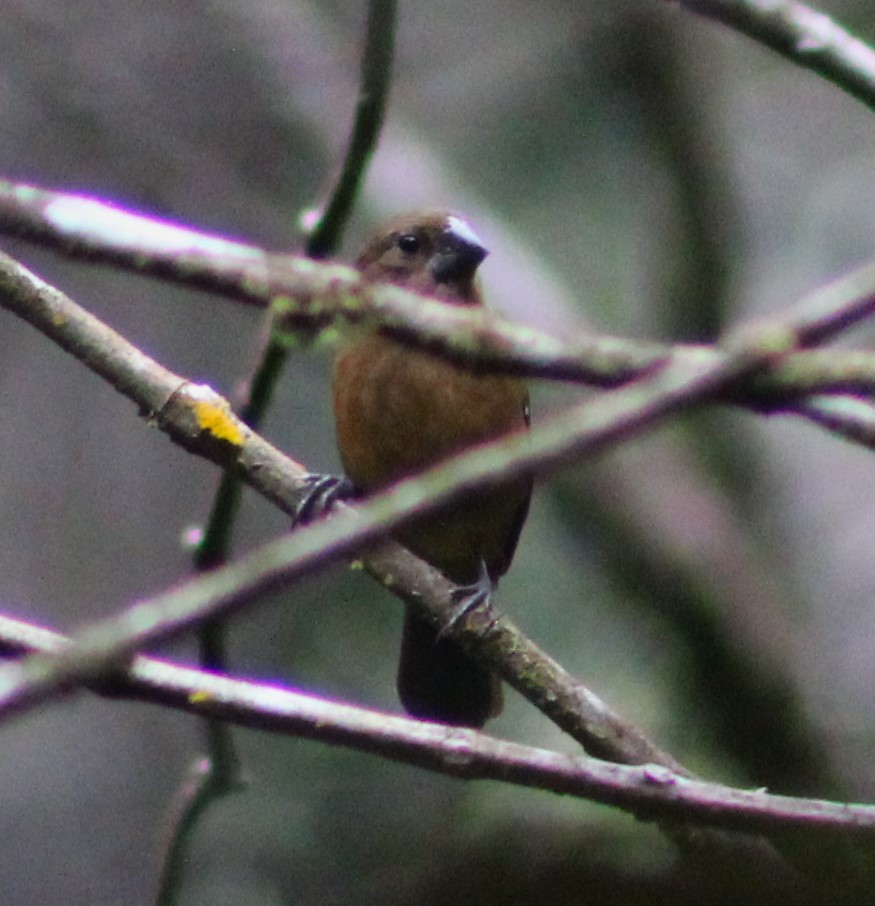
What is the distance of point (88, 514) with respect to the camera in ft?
19.0

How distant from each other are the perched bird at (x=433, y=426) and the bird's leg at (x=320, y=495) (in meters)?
0.10

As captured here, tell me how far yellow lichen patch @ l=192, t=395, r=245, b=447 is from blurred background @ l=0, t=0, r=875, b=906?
63.6 inches

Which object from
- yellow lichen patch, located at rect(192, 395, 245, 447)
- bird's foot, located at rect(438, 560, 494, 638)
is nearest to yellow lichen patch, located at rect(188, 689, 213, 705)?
yellow lichen patch, located at rect(192, 395, 245, 447)

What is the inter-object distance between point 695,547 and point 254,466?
2.12 metres

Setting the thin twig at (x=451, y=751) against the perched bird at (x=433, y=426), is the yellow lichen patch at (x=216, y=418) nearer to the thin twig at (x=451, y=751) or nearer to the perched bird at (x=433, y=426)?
the thin twig at (x=451, y=751)

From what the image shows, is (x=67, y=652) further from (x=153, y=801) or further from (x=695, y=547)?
(x=153, y=801)

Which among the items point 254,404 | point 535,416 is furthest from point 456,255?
point 535,416

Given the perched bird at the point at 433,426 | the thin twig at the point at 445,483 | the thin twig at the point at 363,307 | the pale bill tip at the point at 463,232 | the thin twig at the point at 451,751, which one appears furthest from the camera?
the pale bill tip at the point at 463,232

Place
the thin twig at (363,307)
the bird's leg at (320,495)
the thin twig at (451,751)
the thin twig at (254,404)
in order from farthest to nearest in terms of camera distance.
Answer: the bird's leg at (320,495) → the thin twig at (254,404) → the thin twig at (451,751) → the thin twig at (363,307)

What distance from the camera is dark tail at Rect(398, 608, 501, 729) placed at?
4051 mm

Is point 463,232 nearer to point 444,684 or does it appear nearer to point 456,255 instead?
point 456,255

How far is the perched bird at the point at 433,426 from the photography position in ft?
12.1

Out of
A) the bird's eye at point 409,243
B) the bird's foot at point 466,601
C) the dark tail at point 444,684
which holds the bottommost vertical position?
the bird's foot at point 466,601

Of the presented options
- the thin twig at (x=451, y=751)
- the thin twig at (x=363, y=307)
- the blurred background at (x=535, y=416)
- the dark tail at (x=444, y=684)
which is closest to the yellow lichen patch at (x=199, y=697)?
the thin twig at (x=451, y=751)
